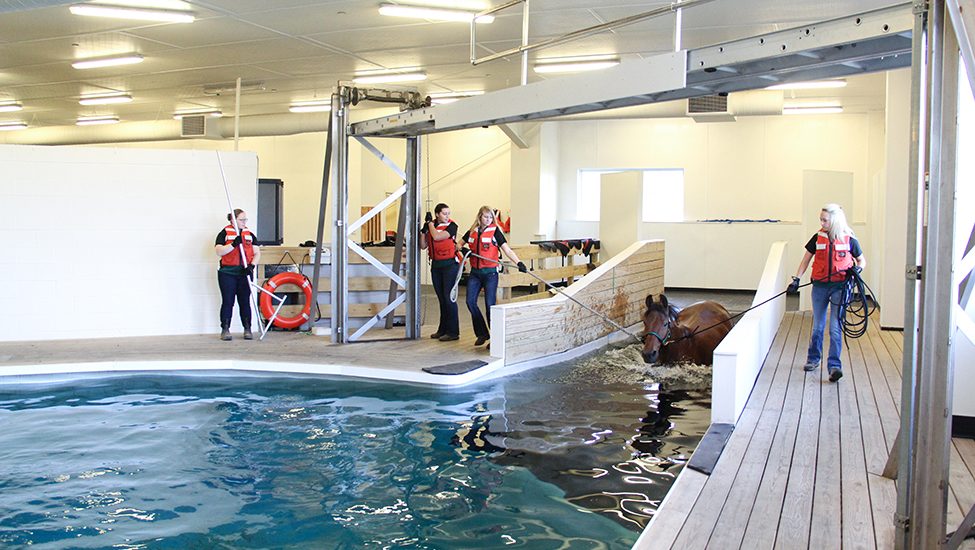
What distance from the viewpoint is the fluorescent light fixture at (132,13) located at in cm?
777

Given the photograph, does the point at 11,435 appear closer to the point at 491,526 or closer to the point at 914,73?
the point at 491,526

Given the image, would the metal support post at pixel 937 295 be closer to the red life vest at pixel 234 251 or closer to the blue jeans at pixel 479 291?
the blue jeans at pixel 479 291

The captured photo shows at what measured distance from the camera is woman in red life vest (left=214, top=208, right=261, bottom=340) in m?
7.76

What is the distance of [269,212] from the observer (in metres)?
9.28

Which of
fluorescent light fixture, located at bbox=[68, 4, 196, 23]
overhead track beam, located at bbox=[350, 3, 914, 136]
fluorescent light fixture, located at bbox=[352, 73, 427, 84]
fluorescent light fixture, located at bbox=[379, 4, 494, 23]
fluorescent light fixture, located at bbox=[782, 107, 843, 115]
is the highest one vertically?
fluorescent light fixture, located at bbox=[352, 73, 427, 84]

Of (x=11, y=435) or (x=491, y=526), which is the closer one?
(x=491, y=526)

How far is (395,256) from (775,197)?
971cm

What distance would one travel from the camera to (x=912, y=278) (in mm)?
2598

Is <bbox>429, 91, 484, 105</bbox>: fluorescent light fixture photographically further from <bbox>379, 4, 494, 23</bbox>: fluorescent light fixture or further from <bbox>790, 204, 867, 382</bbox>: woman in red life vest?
<bbox>790, 204, 867, 382</bbox>: woman in red life vest

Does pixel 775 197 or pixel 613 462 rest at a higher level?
pixel 775 197

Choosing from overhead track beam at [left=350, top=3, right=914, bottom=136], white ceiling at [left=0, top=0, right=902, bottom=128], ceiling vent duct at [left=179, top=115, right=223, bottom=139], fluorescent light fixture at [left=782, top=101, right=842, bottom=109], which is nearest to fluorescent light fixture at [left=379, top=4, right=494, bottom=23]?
white ceiling at [left=0, top=0, right=902, bottom=128]

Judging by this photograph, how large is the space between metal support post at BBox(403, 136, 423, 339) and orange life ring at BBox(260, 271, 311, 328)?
1.34 m

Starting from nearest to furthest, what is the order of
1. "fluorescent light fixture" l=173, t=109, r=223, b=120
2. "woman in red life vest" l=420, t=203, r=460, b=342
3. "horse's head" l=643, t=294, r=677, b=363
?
"horse's head" l=643, t=294, r=677, b=363 < "woman in red life vest" l=420, t=203, r=460, b=342 < "fluorescent light fixture" l=173, t=109, r=223, b=120

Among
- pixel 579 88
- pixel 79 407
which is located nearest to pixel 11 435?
pixel 79 407
